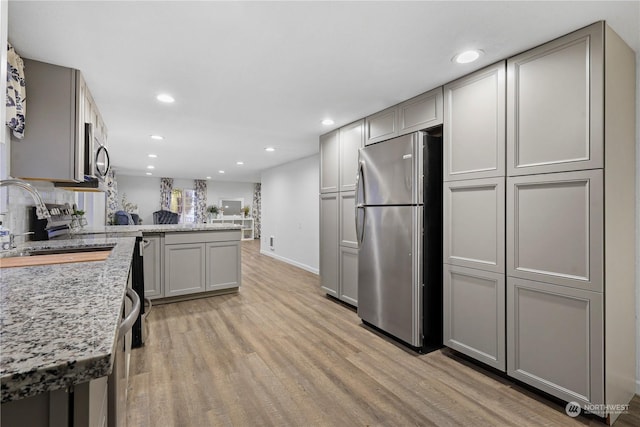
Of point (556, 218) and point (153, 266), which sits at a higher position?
point (556, 218)

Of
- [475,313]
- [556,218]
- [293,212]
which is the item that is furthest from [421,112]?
[293,212]

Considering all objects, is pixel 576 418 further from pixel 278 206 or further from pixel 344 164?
pixel 278 206

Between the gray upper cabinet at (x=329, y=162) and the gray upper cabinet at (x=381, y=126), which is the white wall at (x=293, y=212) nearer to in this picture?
the gray upper cabinet at (x=329, y=162)

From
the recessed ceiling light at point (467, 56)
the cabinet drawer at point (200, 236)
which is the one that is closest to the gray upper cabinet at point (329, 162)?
the cabinet drawer at point (200, 236)

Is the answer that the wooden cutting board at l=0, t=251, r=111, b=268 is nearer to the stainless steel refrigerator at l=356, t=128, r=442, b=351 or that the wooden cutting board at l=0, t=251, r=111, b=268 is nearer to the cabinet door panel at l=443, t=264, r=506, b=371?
the stainless steel refrigerator at l=356, t=128, r=442, b=351

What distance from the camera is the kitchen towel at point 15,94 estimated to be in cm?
179

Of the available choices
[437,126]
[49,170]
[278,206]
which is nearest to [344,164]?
[437,126]

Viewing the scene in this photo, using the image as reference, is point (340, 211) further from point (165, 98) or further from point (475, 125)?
point (165, 98)

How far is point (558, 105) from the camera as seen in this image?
1.80 metres

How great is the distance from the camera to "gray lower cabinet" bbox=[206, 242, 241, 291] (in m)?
4.04

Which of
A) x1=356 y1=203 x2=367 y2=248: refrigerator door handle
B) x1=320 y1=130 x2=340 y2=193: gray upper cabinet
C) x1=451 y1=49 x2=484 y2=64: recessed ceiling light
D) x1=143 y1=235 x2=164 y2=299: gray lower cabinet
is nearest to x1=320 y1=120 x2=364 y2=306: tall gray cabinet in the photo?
x1=320 y1=130 x2=340 y2=193: gray upper cabinet

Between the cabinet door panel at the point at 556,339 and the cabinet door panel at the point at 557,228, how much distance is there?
0.28 feet

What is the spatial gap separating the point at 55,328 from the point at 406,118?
2840mm

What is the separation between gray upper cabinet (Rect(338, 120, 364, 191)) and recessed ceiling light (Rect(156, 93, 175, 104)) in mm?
1923
